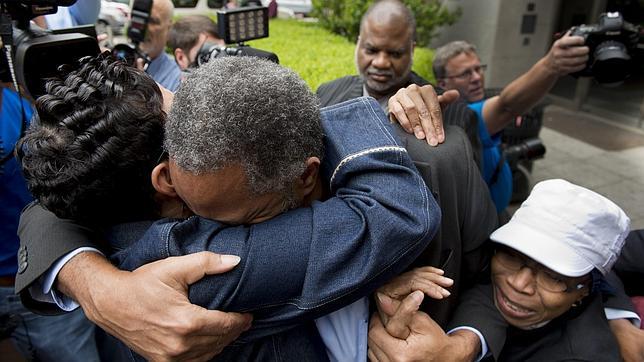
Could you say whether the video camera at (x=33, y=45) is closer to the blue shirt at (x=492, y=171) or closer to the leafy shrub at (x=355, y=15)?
the blue shirt at (x=492, y=171)

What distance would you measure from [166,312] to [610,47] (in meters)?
2.36

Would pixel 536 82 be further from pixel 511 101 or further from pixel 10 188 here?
pixel 10 188

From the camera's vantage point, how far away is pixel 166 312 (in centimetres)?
107

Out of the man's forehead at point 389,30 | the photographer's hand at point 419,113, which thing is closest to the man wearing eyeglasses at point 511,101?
the man's forehead at point 389,30

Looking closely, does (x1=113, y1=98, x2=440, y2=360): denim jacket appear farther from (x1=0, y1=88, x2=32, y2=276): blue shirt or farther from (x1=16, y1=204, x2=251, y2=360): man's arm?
(x1=0, y1=88, x2=32, y2=276): blue shirt

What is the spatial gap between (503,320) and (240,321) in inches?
32.0

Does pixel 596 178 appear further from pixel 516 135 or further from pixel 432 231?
pixel 432 231

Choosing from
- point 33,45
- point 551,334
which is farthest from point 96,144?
point 551,334

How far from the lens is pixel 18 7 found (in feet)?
5.85

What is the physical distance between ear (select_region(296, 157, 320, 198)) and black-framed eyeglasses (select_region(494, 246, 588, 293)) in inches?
25.5

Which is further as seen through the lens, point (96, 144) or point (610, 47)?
point (610, 47)

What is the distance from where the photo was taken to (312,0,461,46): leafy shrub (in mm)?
7191

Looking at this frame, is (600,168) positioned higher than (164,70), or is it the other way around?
(164,70)

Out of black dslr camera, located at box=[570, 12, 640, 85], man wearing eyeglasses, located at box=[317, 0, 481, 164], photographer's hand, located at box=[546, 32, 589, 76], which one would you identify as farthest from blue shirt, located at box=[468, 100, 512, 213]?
black dslr camera, located at box=[570, 12, 640, 85]
